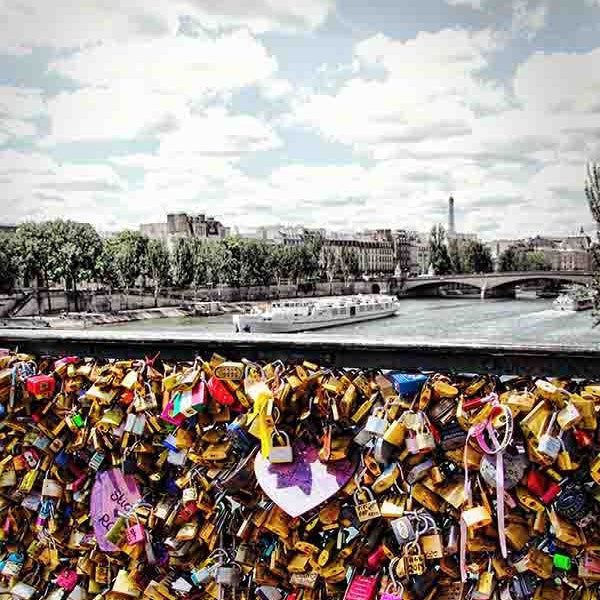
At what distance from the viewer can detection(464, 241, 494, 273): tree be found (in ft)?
334

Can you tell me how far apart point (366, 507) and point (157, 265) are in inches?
2283

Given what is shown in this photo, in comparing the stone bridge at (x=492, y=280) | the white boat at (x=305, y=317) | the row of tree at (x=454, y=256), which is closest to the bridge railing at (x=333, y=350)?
the white boat at (x=305, y=317)

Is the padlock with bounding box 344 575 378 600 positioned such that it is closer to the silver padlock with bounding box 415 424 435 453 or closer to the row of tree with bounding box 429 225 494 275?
the silver padlock with bounding box 415 424 435 453

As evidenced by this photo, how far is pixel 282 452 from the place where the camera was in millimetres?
2129

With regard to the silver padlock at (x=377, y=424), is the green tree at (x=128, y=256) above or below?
above

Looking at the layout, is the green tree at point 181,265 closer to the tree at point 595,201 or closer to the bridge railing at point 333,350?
the tree at point 595,201

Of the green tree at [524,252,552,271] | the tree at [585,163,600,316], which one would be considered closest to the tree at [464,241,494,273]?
the green tree at [524,252,552,271]

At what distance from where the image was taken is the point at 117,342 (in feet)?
8.15

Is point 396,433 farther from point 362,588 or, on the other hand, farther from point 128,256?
point 128,256

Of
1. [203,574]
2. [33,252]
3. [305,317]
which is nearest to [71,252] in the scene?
[33,252]

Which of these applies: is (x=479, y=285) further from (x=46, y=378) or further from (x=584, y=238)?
(x=46, y=378)

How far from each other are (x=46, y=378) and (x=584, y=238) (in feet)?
49.5

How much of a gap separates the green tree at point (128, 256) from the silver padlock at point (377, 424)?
183ft

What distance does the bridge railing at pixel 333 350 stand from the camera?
1.91 meters
